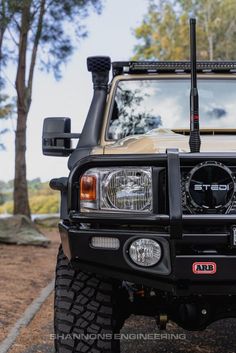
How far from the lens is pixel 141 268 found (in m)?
2.90

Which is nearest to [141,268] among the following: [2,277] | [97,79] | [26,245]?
[97,79]

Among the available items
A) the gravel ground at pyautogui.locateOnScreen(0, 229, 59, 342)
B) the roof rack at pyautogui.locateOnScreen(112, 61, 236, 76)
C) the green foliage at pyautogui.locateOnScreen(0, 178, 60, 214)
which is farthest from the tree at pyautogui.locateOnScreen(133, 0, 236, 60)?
the roof rack at pyautogui.locateOnScreen(112, 61, 236, 76)

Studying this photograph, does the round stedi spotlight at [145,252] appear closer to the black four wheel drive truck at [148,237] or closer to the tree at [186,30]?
the black four wheel drive truck at [148,237]

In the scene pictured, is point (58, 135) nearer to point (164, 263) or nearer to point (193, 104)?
point (193, 104)

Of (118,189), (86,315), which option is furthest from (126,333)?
(118,189)

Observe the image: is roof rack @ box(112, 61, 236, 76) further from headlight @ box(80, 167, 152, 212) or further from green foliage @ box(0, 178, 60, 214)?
green foliage @ box(0, 178, 60, 214)

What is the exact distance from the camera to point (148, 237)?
285 cm

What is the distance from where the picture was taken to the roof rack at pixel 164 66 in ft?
15.2

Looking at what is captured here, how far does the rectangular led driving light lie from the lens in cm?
290

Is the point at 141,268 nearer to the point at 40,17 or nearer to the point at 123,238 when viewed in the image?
the point at 123,238

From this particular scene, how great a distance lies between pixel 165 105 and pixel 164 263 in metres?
1.97

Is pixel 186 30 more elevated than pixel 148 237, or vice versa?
pixel 186 30

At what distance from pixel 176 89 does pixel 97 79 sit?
2.17ft

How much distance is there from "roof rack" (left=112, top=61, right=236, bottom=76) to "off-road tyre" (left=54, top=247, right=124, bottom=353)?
1.95 meters
